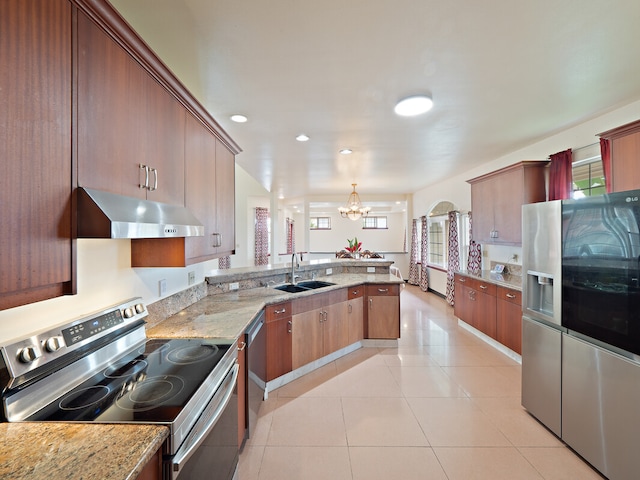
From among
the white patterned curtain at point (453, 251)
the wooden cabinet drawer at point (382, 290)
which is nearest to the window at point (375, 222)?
the white patterned curtain at point (453, 251)

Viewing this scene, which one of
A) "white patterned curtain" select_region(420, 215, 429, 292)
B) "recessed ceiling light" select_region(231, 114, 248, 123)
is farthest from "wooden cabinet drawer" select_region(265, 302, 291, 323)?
"white patterned curtain" select_region(420, 215, 429, 292)

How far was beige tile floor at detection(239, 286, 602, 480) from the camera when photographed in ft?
5.83

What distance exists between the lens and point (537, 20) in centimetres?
154

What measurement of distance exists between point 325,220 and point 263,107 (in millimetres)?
9264

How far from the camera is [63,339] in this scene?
1162 mm

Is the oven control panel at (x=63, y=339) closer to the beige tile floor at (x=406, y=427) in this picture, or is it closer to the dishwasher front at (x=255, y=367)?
the dishwasher front at (x=255, y=367)

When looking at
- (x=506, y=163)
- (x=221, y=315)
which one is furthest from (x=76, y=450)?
(x=506, y=163)

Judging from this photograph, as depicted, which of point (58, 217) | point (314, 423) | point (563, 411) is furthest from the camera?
point (314, 423)

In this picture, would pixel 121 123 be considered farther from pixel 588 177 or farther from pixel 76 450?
pixel 588 177

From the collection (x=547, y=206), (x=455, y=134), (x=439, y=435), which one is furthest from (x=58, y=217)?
(x=455, y=134)

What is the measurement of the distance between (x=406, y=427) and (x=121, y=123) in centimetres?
264

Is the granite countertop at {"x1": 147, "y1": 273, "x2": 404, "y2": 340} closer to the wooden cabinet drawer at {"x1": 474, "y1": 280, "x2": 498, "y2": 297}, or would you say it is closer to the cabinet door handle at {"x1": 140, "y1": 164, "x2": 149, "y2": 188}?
the cabinet door handle at {"x1": 140, "y1": 164, "x2": 149, "y2": 188}

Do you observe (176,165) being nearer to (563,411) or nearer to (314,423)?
(314,423)

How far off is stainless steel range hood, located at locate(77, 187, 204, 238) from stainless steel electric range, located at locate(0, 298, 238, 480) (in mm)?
510
